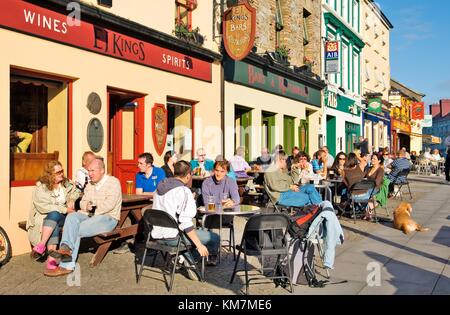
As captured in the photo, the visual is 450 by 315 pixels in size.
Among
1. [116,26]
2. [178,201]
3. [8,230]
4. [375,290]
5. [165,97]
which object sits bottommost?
[375,290]

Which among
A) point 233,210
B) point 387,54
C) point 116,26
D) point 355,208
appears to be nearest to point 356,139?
point 387,54

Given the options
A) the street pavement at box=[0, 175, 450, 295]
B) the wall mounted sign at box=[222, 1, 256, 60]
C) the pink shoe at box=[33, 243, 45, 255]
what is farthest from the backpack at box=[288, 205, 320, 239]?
the wall mounted sign at box=[222, 1, 256, 60]

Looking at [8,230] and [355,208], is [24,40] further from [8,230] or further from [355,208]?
[355,208]

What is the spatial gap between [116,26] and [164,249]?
514 cm

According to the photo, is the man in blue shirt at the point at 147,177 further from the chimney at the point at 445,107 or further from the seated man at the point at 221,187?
the chimney at the point at 445,107

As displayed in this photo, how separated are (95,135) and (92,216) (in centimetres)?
260

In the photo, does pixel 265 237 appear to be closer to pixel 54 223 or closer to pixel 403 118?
pixel 54 223

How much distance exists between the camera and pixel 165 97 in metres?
10.5

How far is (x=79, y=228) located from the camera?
595 centimetres

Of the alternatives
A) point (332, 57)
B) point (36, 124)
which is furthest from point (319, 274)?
point (332, 57)

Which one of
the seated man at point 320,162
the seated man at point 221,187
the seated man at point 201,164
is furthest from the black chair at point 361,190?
the seated man at point 221,187

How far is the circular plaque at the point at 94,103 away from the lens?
841cm

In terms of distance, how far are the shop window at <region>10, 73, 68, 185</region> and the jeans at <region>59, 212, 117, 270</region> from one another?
1.71 metres

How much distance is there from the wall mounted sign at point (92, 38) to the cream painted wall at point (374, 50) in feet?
65.1
